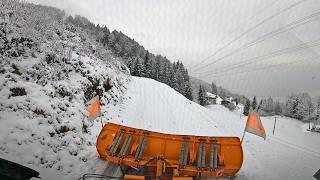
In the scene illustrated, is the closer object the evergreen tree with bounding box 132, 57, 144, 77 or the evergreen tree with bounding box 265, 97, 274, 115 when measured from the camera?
the evergreen tree with bounding box 132, 57, 144, 77

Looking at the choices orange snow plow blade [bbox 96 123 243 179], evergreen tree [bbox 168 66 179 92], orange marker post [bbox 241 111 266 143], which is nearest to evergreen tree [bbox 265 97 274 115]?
evergreen tree [bbox 168 66 179 92]

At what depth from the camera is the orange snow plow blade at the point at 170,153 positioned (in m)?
9.91

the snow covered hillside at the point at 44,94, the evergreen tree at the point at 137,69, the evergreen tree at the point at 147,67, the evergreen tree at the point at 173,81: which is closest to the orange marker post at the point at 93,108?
the snow covered hillside at the point at 44,94

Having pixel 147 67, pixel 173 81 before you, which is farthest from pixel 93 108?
pixel 173 81

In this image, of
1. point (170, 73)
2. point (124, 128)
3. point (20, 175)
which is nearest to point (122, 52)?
point (170, 73)

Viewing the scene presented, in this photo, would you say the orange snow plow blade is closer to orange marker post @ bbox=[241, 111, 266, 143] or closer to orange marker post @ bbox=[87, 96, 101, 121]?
orange marker post @ bbox=[87, 96, 101, 121]

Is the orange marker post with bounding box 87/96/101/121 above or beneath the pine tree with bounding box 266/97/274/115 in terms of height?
beneath

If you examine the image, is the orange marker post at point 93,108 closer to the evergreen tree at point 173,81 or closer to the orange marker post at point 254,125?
the orange marker post at point 254,125

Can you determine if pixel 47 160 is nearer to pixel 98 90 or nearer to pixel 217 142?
pixel 217 142

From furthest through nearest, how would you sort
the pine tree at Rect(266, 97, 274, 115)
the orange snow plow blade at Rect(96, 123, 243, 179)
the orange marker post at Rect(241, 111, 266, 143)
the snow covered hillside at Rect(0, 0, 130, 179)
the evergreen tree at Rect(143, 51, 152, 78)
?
the pine tree at Rect(266, 97, 274, 115) < the evergreen tree at Rect(143, 51, 152, 78) < the orange marker post at Rect(241, 111, 266, 143) < the orange snow plow blade at Rect(96, 123, 243, 179) < the snow covered hillside at Rect(0, 0, 130, 179)

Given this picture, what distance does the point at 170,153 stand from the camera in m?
11.0

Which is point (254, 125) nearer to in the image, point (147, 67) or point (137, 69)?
point (137, 69)

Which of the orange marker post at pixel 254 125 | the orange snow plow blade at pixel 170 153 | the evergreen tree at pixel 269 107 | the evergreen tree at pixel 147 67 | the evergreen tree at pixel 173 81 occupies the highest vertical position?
the evergreen tree at pixel 147 67

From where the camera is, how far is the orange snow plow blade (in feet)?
32.5
